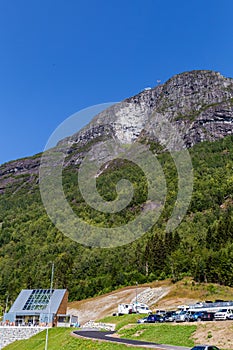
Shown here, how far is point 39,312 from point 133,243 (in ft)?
208

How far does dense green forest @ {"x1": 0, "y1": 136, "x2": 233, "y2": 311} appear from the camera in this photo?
85.6 meters

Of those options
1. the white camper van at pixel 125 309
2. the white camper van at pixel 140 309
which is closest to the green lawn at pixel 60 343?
the white camper van at pixel 140 309

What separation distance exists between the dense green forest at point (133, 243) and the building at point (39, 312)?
2695cm

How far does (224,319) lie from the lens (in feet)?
107

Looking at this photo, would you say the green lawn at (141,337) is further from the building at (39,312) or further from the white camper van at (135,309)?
the building at (39,312)

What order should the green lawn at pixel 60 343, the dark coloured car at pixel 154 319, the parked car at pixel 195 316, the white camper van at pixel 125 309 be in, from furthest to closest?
the white camper van at pixel 125 309, the dark coloured car at pixel 154 319, the parked car at pixel 195 316, the green lawn at pixel 60 343

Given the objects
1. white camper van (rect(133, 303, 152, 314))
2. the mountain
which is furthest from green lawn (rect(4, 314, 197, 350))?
the mountain

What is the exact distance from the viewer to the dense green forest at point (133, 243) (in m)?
85.6

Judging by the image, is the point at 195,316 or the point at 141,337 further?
the point at 195,316

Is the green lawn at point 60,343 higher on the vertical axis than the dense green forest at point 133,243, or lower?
lower

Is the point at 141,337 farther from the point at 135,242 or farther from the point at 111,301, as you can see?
the point at 135,242

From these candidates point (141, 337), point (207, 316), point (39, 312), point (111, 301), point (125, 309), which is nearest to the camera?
point (141, 337)

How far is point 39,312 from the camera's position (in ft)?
184

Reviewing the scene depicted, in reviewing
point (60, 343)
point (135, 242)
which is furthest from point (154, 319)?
point (135, 242)
